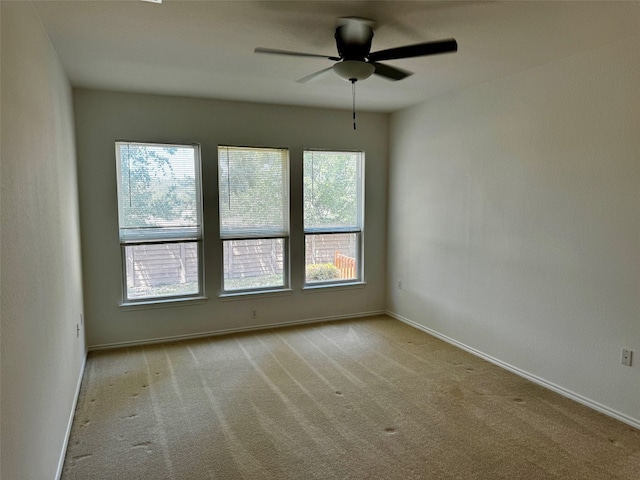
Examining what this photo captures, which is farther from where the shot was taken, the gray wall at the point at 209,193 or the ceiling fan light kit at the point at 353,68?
the gray wall at the point at 209,193

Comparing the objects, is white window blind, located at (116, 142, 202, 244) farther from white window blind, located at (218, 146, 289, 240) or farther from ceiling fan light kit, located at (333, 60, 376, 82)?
ceiling fan light kit, located at (333, 60, 376, 82)

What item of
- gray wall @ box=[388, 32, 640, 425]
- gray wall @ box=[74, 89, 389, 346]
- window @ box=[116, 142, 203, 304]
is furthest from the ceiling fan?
window @ box=[116, 142, 203, 304]

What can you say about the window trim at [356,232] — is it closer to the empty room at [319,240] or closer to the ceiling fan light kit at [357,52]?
the empty room at [319,240]

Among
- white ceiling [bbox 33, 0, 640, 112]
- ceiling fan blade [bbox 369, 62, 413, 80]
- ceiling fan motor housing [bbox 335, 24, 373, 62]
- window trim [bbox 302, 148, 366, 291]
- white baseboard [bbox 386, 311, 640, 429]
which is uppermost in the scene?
white ceiling [bbox 33, 0, 640, 112]

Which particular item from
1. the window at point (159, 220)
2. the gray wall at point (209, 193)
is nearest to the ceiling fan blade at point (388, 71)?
the gray wall at point (209, 193)

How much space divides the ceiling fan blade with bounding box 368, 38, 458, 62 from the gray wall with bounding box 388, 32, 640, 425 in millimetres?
1328

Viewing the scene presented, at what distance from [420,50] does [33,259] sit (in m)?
2.23

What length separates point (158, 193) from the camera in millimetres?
4270

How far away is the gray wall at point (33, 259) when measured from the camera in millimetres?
1576

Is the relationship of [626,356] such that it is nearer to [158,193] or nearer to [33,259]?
[33,259]

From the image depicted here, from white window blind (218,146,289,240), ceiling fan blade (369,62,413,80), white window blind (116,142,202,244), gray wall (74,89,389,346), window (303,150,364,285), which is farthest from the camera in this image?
window (303,150,364,285)

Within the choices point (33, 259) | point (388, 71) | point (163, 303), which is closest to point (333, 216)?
point (163, 303)

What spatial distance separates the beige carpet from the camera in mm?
2363

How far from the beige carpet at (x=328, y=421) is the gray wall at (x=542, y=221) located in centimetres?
34
